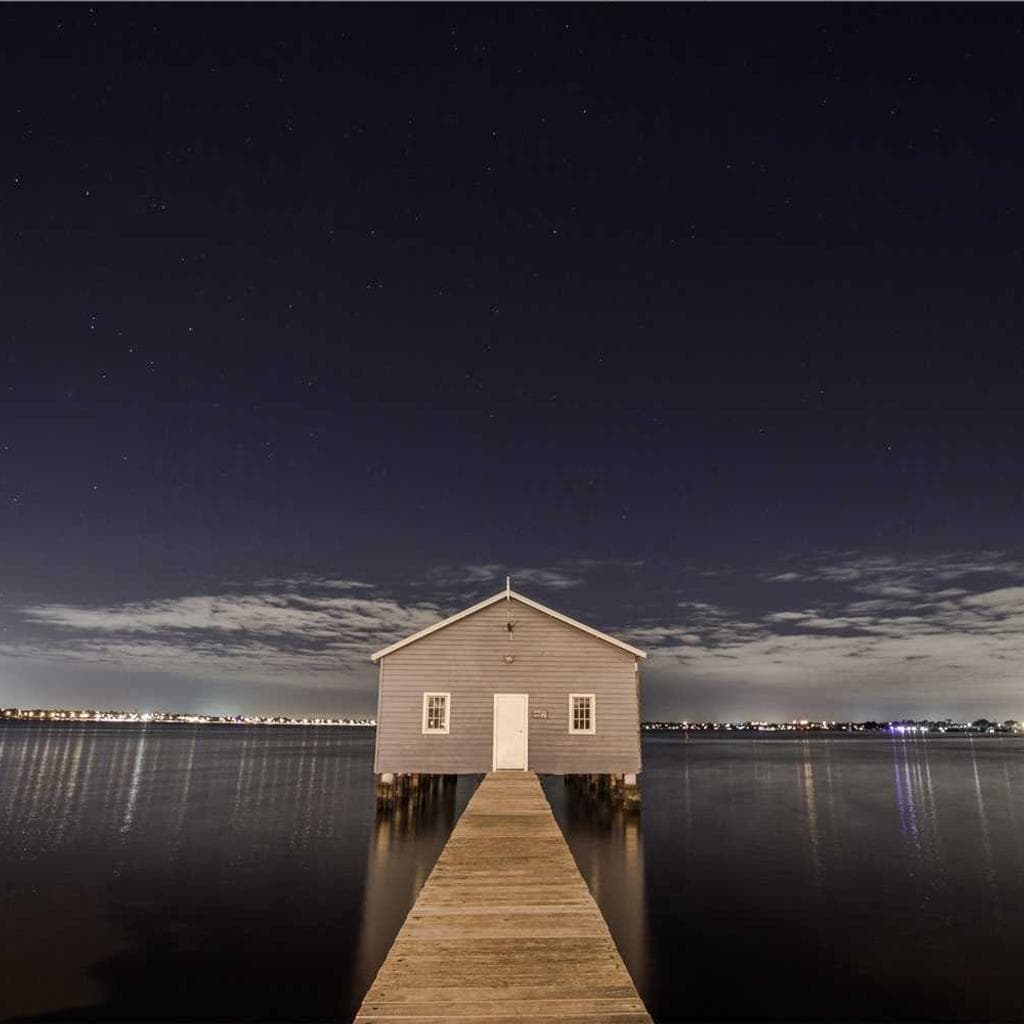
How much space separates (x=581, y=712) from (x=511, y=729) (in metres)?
2.39

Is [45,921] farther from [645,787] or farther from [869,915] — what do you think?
[645,787]

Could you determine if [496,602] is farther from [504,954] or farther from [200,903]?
[504,954]

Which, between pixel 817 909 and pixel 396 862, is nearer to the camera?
pixel 817 909

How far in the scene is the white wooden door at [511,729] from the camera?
87.1 ft

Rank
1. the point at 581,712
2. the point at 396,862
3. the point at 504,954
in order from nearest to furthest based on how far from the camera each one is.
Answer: the point at 504,954
the point at 396,862
the point at 581,712

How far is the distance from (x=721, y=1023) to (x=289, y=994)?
644 centimetres

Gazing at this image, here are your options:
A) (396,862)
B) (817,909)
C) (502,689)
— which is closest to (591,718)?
(502,689)

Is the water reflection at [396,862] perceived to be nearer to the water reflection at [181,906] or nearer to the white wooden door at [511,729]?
the water reflection at [181,906]

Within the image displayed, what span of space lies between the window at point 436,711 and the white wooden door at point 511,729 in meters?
1.64

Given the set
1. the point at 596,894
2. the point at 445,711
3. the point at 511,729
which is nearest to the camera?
the point at 596,894

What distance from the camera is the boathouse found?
87.8 feet

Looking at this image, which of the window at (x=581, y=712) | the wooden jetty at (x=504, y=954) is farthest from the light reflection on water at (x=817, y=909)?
the wooden jetty at (x=504, y=954)

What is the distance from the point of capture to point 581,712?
27.1 metres

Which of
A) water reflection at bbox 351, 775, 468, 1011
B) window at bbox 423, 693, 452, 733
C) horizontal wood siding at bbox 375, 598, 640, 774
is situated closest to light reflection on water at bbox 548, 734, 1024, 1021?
horizontal wood siding at bbox 375, 598, 640, 774
